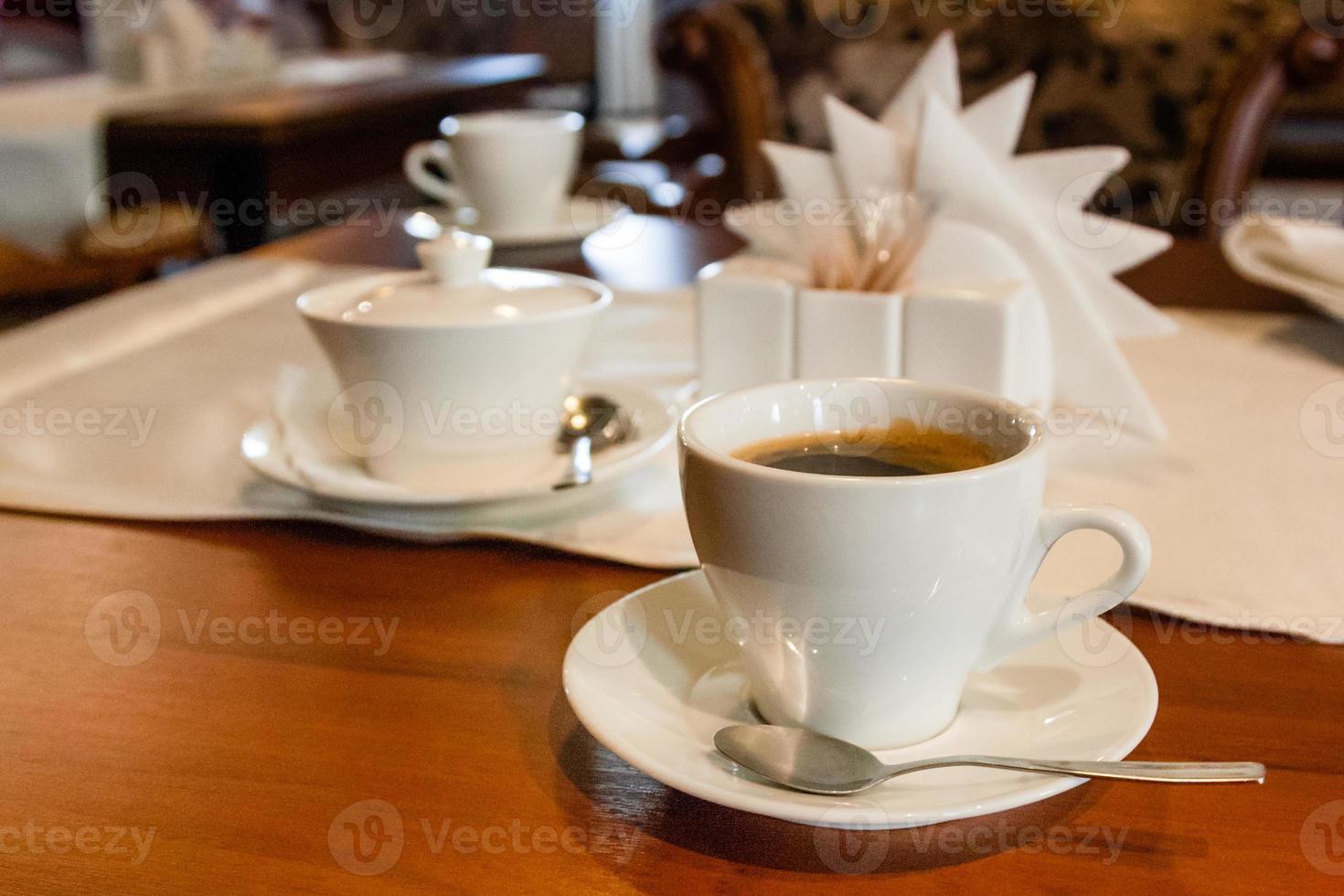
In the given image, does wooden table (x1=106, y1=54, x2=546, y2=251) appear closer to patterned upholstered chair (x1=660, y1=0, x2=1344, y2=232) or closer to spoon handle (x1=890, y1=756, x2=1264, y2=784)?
patterned upholstered chair (x1=660, y1=0, x2=1344, y2=232)

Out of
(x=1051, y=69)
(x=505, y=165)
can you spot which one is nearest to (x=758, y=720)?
(x=505, y=165)

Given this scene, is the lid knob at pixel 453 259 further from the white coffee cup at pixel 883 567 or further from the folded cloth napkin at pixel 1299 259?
the folded cloth napkin at pixel 1299 259

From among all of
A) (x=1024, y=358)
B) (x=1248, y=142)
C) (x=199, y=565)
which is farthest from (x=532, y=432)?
(x=1248, y=142)

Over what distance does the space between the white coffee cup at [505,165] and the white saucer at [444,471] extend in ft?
1.91

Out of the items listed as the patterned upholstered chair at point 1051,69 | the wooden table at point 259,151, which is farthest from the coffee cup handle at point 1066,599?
the wooden table at point 259,151

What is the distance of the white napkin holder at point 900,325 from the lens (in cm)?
63

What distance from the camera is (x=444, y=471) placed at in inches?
24.1

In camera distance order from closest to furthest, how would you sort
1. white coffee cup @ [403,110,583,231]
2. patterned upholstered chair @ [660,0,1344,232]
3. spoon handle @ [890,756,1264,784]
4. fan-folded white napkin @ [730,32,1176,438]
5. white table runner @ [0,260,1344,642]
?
spoon handle @ [890,756,1264,784] < white table runner @ [0,260,1344,642] < fan-folded white napkin @ [730,32,1176,438] < white coffee cup @ [403,110,583,231] < patterned upholstered chair @ [660,0,1344,232]

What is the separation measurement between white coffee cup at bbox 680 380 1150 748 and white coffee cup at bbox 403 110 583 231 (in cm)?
85

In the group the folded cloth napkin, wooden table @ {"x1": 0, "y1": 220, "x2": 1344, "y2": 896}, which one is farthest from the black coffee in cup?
the folded cloth napkin

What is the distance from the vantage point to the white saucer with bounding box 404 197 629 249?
1.22m

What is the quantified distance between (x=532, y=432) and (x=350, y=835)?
0.98ft

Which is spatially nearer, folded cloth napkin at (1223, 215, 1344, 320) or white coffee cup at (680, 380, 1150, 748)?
white coffee cup at (680, 380, 1150, 748)

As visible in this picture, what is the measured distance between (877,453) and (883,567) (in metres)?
0.07
